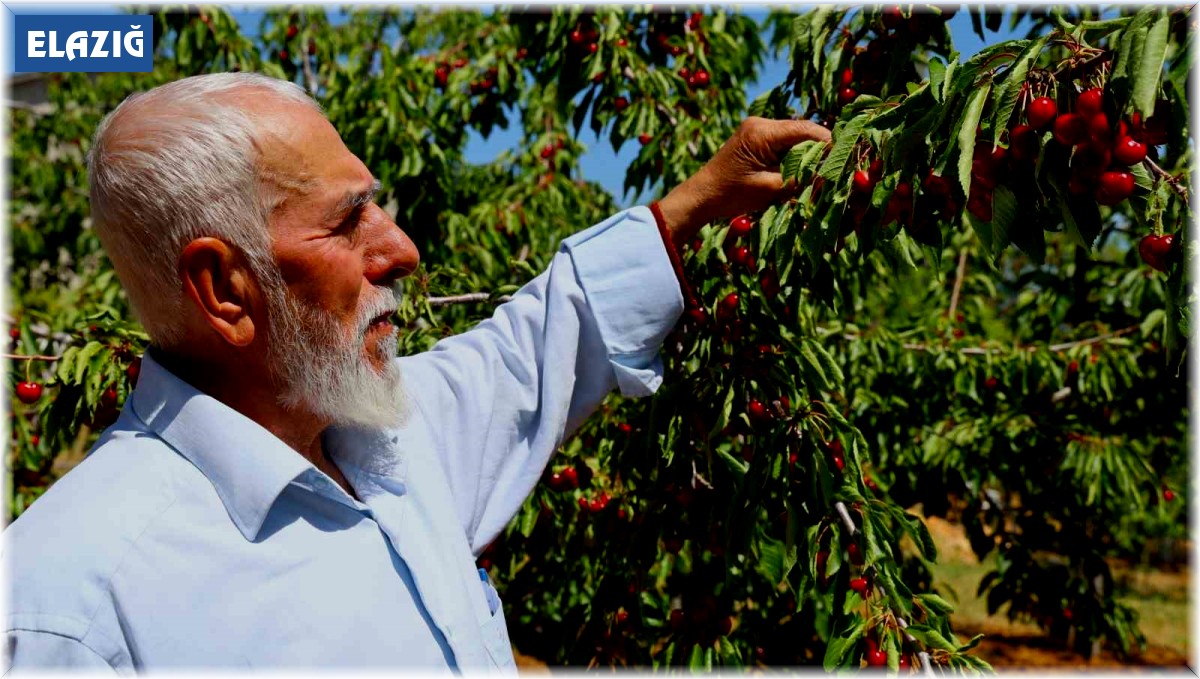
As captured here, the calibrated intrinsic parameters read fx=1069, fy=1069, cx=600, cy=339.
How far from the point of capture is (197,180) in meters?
1.41

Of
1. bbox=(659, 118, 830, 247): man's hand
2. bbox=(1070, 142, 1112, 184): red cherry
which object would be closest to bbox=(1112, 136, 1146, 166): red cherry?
bbox=(1070, 142, 1112, 184): red cherry

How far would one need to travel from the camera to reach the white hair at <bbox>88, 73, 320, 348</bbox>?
1.41 meters

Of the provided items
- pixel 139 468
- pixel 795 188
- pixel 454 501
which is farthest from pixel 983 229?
pixel 139 468

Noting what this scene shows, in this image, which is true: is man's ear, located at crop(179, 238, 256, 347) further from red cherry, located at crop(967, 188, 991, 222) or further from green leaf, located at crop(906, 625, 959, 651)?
green leaf, located at crop(906, 625, 959, 651)

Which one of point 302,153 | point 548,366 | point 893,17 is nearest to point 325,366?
point 302,153

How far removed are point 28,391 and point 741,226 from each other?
1727 mm

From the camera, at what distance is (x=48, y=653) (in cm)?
116

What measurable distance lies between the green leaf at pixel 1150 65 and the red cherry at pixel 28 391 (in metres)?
2.39

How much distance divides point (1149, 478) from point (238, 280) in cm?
325

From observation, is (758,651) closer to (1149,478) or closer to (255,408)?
(1149,478)

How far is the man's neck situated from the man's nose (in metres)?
0.22

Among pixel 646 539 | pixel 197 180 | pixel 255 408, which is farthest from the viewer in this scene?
pixel 646 539

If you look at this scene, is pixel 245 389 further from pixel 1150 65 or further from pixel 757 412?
pixel 1150 65

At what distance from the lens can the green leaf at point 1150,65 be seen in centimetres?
116
